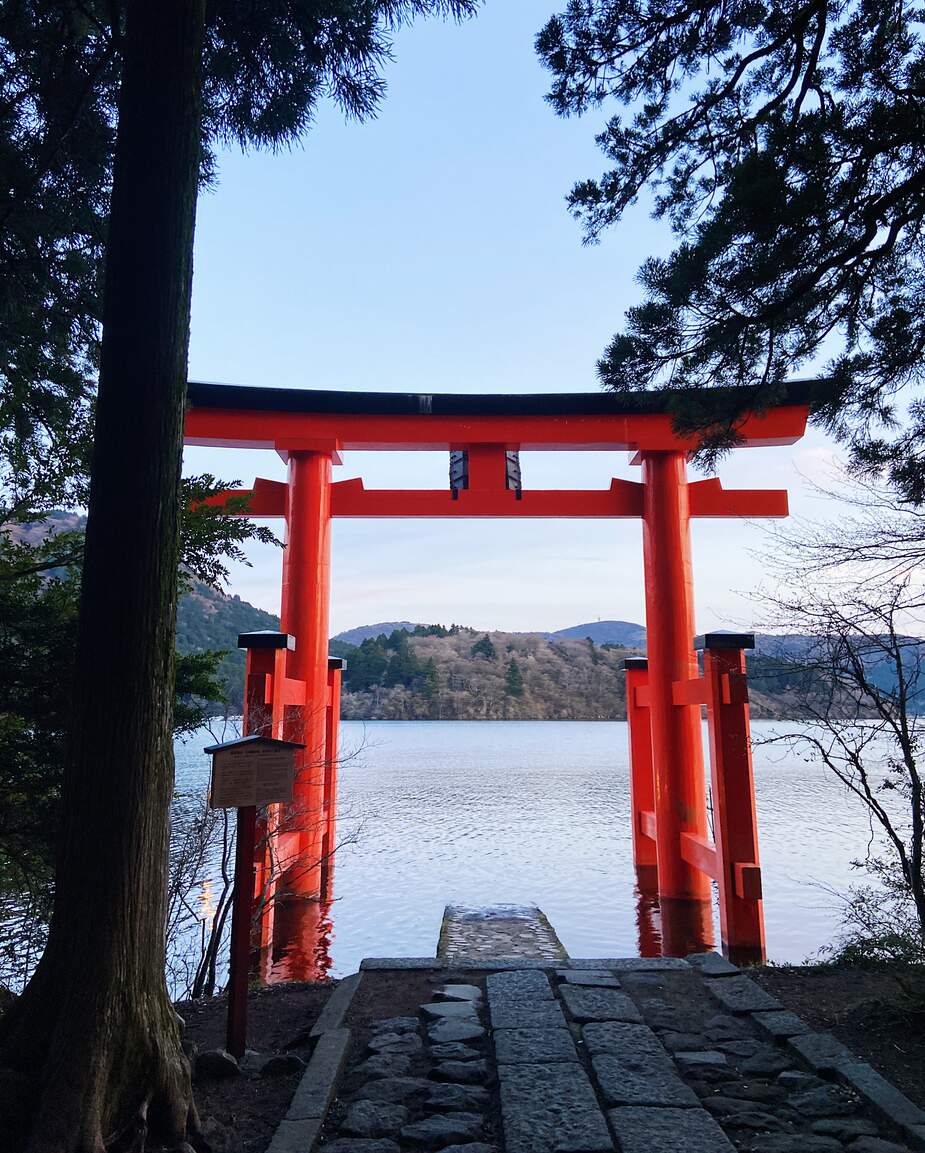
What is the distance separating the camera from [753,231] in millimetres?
3117

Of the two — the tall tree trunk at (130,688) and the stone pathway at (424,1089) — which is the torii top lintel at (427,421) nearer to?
the tall tree trunk at (130,688)

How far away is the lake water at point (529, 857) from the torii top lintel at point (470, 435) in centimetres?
271

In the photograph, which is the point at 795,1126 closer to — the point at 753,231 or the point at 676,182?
the point at 753,231

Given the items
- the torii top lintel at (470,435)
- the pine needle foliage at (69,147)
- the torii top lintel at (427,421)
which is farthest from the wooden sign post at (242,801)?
the torii top lintel at (427,421)

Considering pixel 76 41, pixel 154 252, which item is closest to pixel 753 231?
pixel 154 252

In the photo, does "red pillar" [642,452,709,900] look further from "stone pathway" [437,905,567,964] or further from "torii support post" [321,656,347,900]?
"torii support post" [321,656,347,900]

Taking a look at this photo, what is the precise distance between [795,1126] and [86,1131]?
201 cm

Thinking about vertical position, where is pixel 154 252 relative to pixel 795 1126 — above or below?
above

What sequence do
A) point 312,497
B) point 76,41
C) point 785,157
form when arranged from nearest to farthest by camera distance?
point 785,157 < point 76,41 < point 312,497

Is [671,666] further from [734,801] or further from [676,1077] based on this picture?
[676,1077]

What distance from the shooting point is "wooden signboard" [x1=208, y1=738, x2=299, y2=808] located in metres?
3.04

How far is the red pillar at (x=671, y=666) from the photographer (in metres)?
7.29

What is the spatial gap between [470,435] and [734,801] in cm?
416

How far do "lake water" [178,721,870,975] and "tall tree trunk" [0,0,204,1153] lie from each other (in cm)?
433
